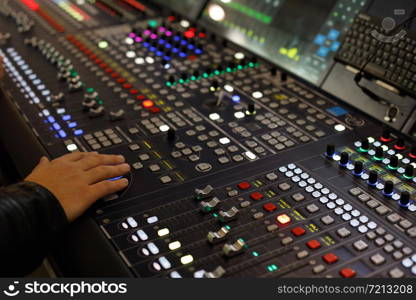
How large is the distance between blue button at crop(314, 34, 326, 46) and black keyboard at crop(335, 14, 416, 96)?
0.16m

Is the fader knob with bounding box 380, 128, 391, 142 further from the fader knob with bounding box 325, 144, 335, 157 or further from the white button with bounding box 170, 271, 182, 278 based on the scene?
the white button with bounding box 170, 271, 182, 278

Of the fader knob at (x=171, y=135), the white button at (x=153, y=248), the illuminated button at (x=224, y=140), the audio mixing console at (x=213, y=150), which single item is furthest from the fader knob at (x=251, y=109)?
the white button at (x=153, y=248)

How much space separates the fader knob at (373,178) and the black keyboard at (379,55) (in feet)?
1.50

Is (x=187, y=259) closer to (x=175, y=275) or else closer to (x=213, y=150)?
(x=175, y=275)

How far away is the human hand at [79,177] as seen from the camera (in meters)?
1.61

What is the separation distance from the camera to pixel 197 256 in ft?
4.69

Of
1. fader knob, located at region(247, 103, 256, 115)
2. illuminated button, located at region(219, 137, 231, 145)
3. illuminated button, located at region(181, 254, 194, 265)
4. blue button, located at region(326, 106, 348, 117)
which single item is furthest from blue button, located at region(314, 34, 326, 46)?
illuminated button, located at region(181, 254, 194, 265)

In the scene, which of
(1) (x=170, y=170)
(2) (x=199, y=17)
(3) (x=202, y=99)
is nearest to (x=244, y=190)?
(1) (x=170, y=170)

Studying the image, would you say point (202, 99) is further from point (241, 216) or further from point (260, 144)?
point (241, 216)

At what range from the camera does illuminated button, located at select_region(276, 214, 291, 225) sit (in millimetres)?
1531

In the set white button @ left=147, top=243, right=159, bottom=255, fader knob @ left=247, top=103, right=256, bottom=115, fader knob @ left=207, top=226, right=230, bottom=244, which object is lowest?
white button @ left=147, top=243, right=159, bottom=255

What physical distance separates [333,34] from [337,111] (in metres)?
0.41

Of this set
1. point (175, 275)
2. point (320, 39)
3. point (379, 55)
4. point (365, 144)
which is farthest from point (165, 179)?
point (320, 39)

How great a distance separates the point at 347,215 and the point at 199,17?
1692 mm
